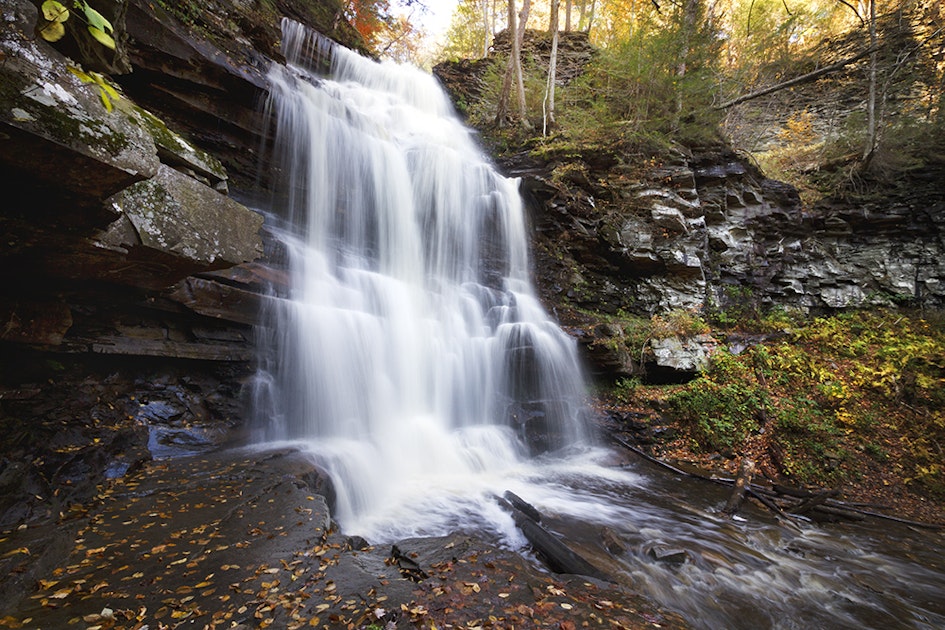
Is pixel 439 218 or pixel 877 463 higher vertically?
pixel 439 218

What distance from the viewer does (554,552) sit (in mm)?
4020

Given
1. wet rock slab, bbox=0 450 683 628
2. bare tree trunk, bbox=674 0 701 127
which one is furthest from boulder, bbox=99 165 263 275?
bare tree trunk, bbox=674 0 701 127

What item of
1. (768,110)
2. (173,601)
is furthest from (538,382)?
(768,110)

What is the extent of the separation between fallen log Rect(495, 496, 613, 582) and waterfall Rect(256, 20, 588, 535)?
49.3 inches

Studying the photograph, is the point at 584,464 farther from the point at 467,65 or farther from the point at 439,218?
the point at 467,65

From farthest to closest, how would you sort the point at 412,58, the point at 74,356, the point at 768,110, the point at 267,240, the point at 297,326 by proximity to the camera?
1. the point at 412,58
2. the point at 768,110
3. the point at 267,240
4. the point at 297,326
5. the point at 74,356

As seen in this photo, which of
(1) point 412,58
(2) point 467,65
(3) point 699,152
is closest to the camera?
(3) point 699,152

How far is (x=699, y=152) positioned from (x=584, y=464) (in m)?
11.5

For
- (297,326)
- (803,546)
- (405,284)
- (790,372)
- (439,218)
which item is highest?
(439,218)

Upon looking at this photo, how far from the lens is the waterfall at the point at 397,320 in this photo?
6488 mm

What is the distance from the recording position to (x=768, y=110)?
622 inches

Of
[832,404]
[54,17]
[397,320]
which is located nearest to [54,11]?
[54,17]

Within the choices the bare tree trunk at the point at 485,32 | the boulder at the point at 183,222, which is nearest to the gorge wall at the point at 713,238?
the boulder at the point at 183,222

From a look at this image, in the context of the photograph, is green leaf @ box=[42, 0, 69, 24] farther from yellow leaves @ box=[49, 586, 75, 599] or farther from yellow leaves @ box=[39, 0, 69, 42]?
yellow leaves @ box=[49, 586, 75, 599]
